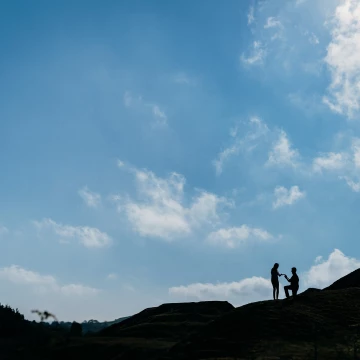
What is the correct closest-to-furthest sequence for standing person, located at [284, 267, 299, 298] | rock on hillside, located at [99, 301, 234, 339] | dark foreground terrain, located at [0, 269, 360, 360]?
1. dark foreground terrain, located at [0, 269, 360, 360]
2. rock on hillside, located at [99, 301, 234, 339]
3. standing person, located at [284, 267, 299, 298]

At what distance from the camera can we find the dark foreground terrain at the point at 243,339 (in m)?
18.0

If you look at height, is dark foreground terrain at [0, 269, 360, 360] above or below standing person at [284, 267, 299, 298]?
below

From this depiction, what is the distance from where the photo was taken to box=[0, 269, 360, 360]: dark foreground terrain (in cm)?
1800

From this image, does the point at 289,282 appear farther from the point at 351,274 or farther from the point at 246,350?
the point at 351,274

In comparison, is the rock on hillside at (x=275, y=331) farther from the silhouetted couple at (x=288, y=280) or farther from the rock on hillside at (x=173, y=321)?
the rock on hillside at (x=173, y=321)

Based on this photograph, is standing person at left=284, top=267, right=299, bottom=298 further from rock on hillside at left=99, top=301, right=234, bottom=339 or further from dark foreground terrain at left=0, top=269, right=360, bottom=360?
rock on hillside at left=99, top=301, right=234, bottom=339

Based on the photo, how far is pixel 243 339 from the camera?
19594 mm

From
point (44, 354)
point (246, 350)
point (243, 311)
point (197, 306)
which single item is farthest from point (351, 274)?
point (44, 354)

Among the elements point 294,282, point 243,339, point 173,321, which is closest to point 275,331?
point 243,339

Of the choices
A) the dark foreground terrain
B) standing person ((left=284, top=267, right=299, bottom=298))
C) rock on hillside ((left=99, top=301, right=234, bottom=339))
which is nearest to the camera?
the dark foreground terrain

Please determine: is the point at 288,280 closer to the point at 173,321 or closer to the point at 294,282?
the point at 294,282

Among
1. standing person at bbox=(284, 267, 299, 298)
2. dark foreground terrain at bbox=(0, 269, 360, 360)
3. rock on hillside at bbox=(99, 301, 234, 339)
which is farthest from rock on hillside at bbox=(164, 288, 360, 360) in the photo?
rock on hillside at bbox=(99, 301, 234, 339)

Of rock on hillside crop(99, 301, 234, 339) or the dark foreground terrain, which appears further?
rock on hillside crop(99, 301, 234, 339)

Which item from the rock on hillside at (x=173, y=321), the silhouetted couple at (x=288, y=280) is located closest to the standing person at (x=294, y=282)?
the silhouetted couple at (x=288, y=280)
